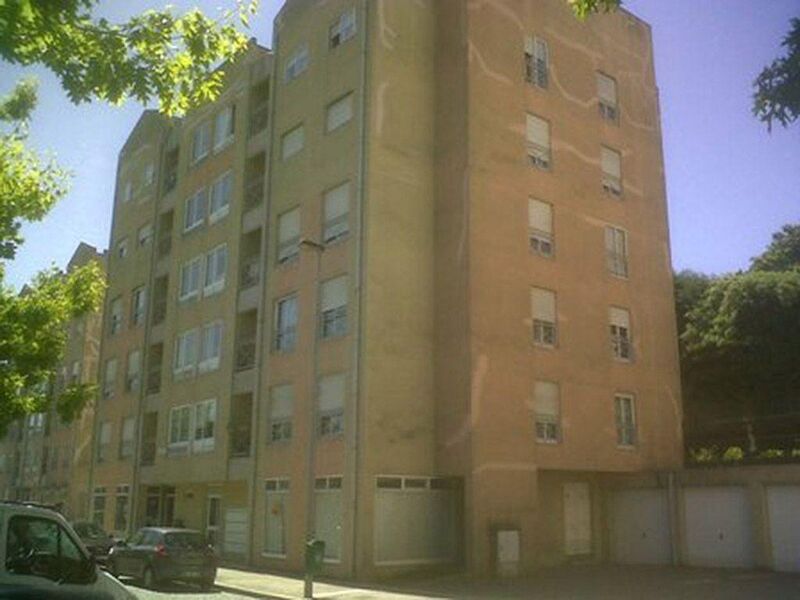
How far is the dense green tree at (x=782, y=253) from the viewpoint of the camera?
141ft

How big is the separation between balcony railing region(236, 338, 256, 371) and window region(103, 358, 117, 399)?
464 inches

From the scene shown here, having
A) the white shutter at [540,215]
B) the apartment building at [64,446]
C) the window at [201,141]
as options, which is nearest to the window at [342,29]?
the white shutter at [540,215]

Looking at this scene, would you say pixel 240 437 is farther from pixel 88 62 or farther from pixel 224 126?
pixel 88 62

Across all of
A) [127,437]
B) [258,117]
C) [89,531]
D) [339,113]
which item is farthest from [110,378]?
[339,113]

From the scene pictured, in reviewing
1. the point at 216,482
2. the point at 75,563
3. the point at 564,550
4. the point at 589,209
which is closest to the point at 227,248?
the point at 216,482

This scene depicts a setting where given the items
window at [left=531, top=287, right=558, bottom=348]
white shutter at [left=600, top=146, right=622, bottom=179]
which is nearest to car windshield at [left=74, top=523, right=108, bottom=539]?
window at [left=531, top=287, right=558, bottom=348]

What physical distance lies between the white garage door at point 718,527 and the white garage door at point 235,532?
46.3ft

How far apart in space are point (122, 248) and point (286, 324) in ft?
56.7

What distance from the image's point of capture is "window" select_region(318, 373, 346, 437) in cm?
2328

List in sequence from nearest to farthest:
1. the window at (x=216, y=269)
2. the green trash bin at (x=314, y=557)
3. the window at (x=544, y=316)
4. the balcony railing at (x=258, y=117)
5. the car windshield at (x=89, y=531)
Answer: the green trash bin at (x=314, y=557), the window at (x=544, y=316), the car windshield at (x=89, y=531), the window at (x=216, y=269), the balcony railing at (x=258, y=117)

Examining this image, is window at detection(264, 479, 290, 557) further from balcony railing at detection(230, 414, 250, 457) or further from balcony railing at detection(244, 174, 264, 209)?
balcony railing at detection(244, 174, 264, 209)

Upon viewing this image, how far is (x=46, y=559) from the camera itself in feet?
20.3

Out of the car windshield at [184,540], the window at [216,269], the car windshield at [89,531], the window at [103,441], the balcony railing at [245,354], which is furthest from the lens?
the window at [103,441]

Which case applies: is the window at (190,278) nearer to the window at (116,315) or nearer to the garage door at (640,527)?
the window at (116,315)
